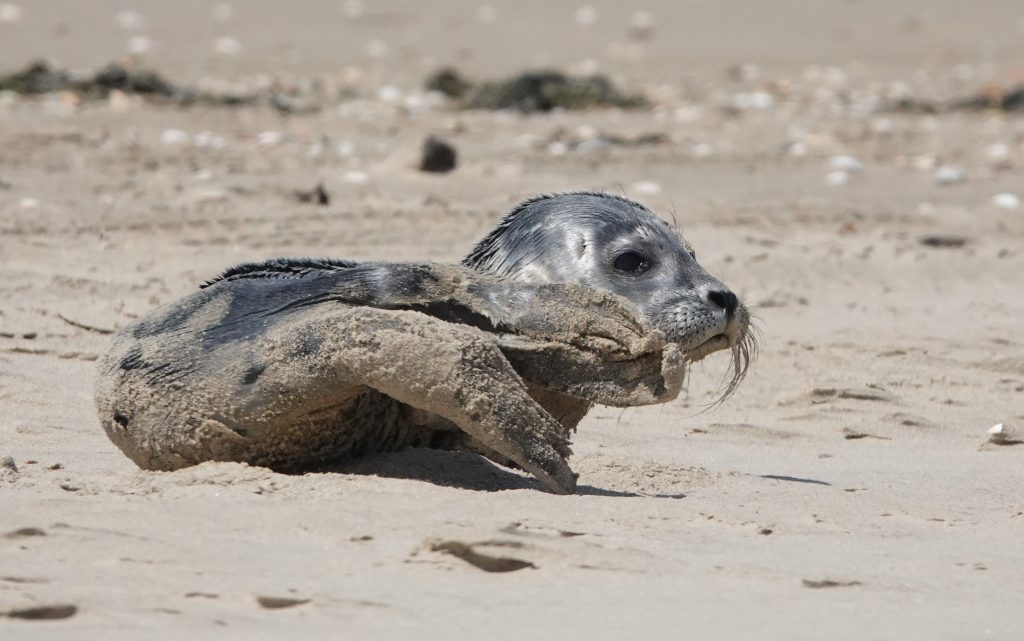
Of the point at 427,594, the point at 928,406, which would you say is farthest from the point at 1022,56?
the point at 427,594

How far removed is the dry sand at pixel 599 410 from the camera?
3.41 metres

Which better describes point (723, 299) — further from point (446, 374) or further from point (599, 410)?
point (599, 410)

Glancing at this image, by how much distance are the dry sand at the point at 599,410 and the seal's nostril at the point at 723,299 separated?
0.53 metres

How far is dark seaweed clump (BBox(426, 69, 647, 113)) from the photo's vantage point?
45.1 feet

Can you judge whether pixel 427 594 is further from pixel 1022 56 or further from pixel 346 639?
pixel 1022 56

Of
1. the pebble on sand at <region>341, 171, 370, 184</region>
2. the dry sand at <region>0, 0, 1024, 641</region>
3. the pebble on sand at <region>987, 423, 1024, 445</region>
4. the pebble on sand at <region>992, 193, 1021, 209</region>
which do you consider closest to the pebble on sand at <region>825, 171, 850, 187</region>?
the dry sand at <region>0, 0, 1024, 641</region>

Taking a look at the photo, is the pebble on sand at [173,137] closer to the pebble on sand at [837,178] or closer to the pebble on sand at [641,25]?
the pebble on sand at [837,178]

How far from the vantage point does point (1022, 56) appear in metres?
18.0

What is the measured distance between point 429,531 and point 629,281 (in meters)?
1.07

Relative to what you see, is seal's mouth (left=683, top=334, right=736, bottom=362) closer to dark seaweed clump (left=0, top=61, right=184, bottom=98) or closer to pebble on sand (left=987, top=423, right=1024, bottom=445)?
pebble on sand (left=987, top=423, right=1024, bottom=445)

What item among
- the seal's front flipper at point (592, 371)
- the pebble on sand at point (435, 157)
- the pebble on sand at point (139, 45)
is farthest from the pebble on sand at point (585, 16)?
the seal's front flipper at point (592, 371)

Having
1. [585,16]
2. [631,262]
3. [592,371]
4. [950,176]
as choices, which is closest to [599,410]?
[631,262]

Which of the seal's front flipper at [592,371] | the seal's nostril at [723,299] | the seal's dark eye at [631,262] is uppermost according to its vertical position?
the seal's dark eye at [631,262]

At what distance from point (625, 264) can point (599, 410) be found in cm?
165
